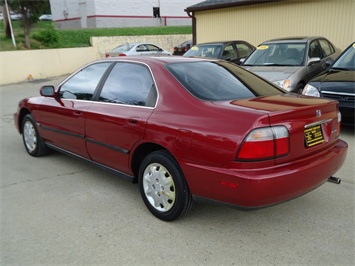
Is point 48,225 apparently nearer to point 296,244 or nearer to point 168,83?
point 168,83

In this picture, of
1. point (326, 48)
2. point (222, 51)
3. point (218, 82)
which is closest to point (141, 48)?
point (222, 51)

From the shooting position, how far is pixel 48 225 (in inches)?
128

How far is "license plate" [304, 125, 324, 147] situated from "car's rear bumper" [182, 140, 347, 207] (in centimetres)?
12

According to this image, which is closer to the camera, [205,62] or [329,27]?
[205,62]

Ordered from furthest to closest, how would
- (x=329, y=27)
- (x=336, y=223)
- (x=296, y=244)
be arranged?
(x=329, y=27) < (x=336, y=223) < (x=296, y=244)

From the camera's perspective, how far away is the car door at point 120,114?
11.2ft

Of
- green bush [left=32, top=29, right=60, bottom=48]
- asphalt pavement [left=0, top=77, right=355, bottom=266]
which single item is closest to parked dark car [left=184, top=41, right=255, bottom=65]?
asphalt pavement [left=0, top=77, right=355, bottom=266]

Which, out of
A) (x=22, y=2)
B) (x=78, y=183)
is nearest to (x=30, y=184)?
(x=78, y=183)

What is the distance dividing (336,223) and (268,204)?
0.94 m

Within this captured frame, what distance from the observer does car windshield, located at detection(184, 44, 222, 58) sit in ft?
34.4

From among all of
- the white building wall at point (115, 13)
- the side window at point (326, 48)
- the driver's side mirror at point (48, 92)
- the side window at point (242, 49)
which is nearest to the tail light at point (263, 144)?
the driver's side mirror at point (48, 92)

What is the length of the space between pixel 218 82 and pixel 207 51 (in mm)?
7529

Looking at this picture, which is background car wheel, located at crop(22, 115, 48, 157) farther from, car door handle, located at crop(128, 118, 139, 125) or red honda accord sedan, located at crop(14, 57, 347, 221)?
car door handle, located at crop(128, 118, 139, 125)

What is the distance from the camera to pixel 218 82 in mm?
3441
